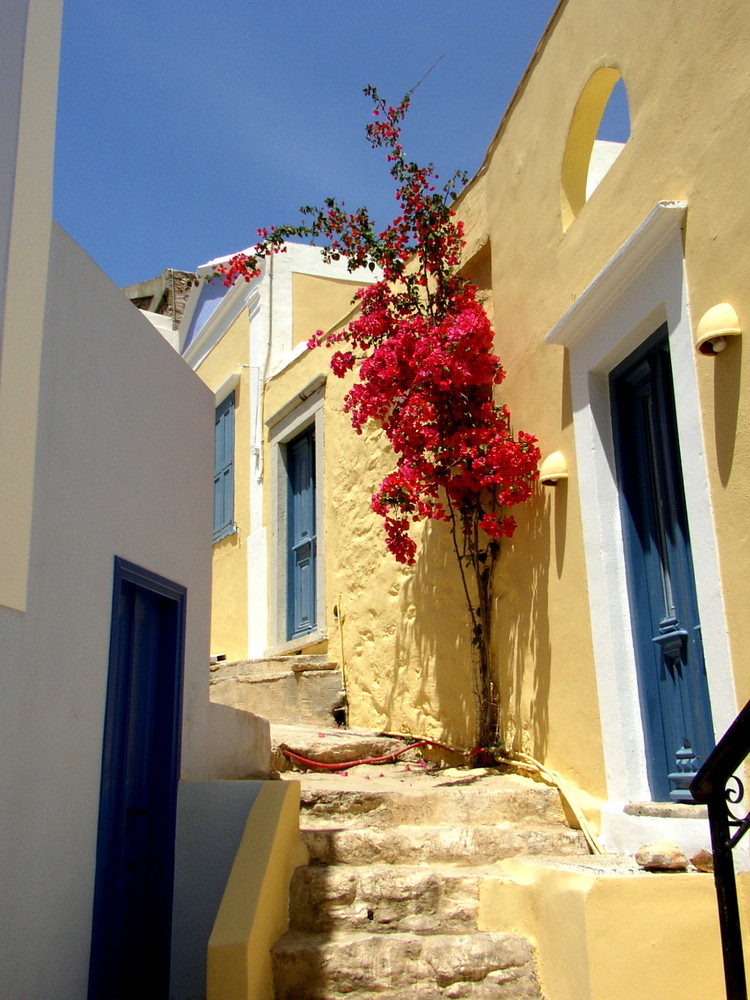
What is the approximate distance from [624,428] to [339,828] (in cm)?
260

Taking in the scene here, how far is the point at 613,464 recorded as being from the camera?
5.15 meters

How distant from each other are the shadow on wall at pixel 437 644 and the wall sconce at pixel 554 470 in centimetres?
148

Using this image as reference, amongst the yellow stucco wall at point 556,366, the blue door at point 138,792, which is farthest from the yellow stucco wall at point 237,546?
the blue door at point 138,792

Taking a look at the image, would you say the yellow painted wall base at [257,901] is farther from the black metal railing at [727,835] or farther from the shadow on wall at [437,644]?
→ the shadow on wall at [437,644]

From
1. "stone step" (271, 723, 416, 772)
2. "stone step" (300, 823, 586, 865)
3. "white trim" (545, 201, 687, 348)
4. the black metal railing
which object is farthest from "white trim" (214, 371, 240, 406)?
the black metal railing

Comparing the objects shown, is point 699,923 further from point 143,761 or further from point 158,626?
→ point 158,626

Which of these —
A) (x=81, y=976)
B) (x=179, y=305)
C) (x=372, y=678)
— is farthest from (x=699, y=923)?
(x=179, y=305)

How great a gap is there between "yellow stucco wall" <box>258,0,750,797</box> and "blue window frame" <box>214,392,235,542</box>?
8.79ft

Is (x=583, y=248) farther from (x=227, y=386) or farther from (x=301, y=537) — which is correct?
(x=227, y=386)

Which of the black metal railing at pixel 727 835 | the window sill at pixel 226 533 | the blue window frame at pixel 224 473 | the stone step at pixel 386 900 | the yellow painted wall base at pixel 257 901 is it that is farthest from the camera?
the blue window frame at pixel 224 473

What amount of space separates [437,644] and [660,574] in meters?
2.48

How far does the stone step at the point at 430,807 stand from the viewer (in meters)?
5.26

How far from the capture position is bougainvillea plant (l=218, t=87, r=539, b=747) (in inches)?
240

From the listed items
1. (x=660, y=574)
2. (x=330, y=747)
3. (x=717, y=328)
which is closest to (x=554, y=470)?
(x=660, y=574)
